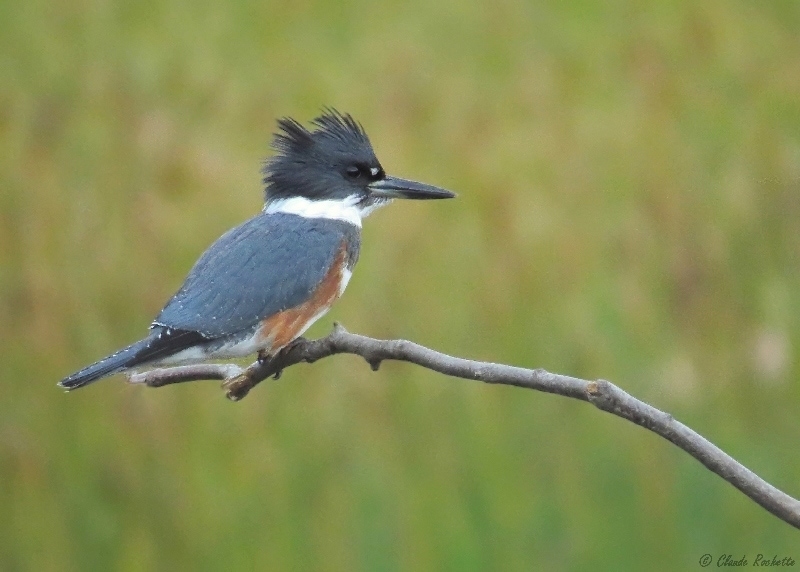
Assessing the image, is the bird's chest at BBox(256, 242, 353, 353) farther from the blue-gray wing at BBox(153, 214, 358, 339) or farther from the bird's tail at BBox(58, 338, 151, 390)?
the bird's tail at BBox(58, 338, 151, 390)

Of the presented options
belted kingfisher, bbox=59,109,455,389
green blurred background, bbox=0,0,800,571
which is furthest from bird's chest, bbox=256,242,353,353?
green blurred background, bbox=0,0,800,571

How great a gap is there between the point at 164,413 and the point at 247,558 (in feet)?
1.42

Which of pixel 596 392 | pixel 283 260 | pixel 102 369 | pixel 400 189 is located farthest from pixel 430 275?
pixel 596 392

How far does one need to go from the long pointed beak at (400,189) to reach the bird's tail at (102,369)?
0.67m

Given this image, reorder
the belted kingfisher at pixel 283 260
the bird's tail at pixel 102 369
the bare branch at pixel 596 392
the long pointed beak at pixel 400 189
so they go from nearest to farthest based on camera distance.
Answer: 1. the bare branch at pixel 596 392
2. the bird's tail at pixel 102 369
3. the belted kingfisher at pixel 283 260
4. the long pointed beak at pixel 400 189

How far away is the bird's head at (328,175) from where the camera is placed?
84.2 inches

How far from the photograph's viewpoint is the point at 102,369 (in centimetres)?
161

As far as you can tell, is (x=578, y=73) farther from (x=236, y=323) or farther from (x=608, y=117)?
(x=236, y=323)

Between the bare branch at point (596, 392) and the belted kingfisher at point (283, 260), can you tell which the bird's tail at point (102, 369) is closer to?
the belted kingfisher at point (283, 260)

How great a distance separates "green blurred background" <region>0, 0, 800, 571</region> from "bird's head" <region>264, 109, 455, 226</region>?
62 centimetres

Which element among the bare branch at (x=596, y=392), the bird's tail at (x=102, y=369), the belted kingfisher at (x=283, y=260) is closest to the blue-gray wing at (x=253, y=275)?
the belted kingfisher at (x=283, y=260)

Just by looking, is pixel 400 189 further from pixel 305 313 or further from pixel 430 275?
pixel 430 275

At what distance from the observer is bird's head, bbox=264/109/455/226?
214cm

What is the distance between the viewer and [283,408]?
2701 millimetres
